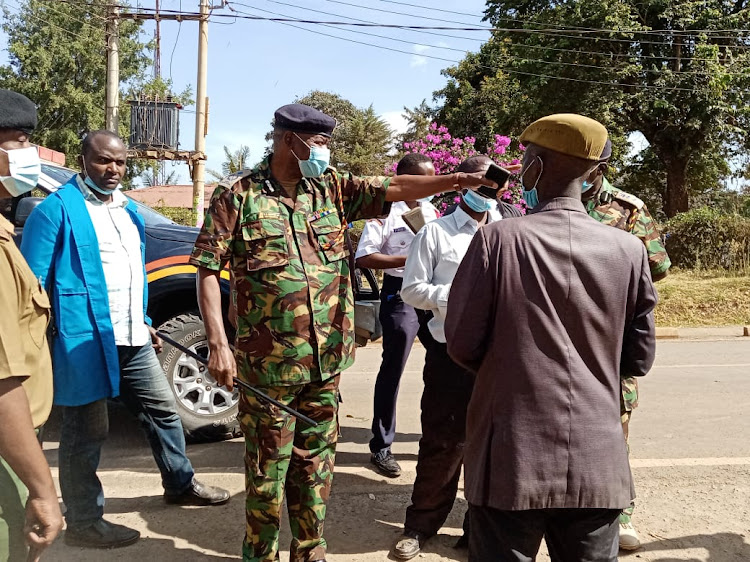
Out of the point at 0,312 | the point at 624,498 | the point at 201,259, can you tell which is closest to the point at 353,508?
the point at 201,259

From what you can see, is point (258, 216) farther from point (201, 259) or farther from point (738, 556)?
point (738, 556)

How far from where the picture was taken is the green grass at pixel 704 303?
11.9 meters

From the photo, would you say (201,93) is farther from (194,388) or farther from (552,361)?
(552,361)

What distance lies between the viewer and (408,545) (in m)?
3.27

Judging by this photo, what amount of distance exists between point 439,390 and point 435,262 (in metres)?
0.64

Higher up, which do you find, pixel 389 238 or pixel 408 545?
pixel 389 238

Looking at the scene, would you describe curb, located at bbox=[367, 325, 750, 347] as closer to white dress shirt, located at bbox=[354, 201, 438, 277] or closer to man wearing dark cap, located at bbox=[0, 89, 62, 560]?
white dress shirt, located at bbox=[354, 201, 438, 277]

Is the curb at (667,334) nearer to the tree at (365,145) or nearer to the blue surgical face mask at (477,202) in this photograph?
the blue surgical face mask at (477,202)

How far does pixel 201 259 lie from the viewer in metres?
2.79

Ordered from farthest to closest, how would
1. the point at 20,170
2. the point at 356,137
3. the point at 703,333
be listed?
the point at 356,137
the point at 703,333
the point at 20,170

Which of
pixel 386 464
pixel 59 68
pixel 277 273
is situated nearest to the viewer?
pixel 277 273

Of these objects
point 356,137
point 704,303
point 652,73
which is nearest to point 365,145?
point 356,137

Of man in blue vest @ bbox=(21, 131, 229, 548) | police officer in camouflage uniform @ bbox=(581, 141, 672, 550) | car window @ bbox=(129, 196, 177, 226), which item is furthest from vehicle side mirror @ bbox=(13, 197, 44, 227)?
police officer in camouflage uniform @ bbox=(581, 141, 672, 550)

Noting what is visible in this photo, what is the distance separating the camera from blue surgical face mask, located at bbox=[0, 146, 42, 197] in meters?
2.06
